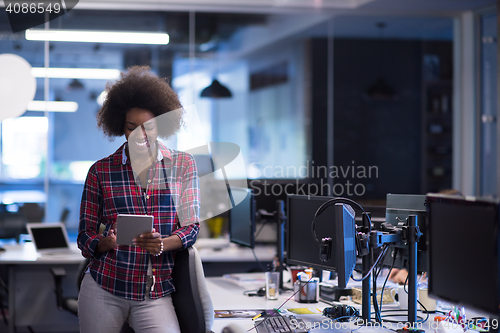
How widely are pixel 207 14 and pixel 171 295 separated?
400 cm

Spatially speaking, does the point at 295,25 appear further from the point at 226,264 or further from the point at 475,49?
the point at 226,264

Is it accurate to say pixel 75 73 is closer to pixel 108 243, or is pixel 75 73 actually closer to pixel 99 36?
pixel 99 36

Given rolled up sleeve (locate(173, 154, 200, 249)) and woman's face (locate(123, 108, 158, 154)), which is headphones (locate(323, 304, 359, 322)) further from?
woman's face (locate(123, 108, 158, 154))

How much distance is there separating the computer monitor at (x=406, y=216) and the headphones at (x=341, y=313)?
285mm

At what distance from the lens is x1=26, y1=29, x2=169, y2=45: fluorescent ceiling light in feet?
16.1

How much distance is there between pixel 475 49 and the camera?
5086 millimetres

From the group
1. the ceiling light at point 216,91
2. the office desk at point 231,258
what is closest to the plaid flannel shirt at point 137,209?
the office desk at point 231,258

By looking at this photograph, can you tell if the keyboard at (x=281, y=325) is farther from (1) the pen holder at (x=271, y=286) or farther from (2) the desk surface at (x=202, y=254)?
(2) the desk surface at (x=202, y=254)

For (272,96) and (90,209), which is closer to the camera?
(90,209)

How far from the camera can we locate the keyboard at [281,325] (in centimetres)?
175

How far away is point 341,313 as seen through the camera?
1991 mm

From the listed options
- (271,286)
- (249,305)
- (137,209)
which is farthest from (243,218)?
(137,209)

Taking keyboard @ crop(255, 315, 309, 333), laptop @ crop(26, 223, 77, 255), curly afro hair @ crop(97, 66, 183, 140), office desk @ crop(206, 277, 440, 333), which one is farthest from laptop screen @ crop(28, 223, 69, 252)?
keyboard @ crop(255, 315, 309, 333)

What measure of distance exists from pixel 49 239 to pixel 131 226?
2.42m
